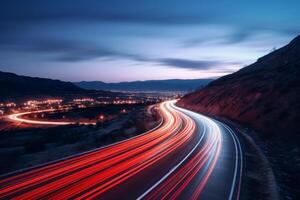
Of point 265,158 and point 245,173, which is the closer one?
point 245,173

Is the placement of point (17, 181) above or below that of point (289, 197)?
above

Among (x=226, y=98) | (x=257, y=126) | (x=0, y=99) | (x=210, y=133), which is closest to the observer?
(x=210, y=133)

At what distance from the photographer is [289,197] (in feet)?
53.7

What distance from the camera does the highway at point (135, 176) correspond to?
14.1m

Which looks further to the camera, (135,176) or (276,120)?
(276,120)

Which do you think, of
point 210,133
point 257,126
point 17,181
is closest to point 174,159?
point 17,181

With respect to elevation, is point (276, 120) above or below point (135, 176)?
above

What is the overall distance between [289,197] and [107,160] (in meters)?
11.2

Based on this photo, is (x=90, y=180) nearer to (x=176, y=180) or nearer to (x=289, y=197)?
(x=176, y=180)

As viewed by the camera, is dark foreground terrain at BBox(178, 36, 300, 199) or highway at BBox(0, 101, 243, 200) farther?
dark foreground terrain at BBox(178, 36, 300, 199)

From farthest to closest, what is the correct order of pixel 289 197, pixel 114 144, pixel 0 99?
1. pixel 0 99
2. pixel 114 144
3. pixel 289 197

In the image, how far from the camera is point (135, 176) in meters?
17.3

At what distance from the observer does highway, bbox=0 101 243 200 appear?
14.1 meters

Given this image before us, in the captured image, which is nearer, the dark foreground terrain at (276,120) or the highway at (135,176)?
the highway at (135,176)
